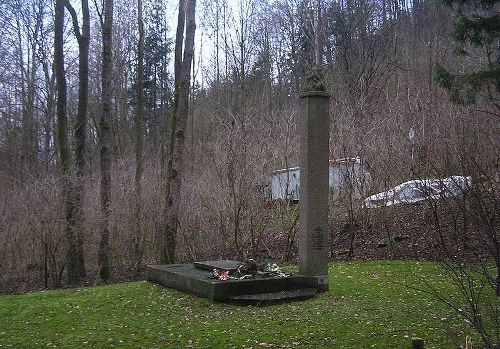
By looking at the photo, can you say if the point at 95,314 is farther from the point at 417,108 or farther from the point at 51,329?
the point at 417,108

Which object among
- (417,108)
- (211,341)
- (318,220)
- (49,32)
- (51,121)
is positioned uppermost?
(49,32)

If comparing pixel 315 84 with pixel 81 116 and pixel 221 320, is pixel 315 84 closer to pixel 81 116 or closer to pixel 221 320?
pixel 221 320

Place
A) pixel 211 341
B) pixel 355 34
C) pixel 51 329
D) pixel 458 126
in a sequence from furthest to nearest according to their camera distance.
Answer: pixel 355 34 → pixel 458 126 → pixel 51 329 → pixel 211 341

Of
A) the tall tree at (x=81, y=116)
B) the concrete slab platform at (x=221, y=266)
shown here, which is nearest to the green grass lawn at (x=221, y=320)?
the concrete slab platform at (x=221, y=266)

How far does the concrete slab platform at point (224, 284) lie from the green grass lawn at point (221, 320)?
0.17 m

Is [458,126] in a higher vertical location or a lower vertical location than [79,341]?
higher

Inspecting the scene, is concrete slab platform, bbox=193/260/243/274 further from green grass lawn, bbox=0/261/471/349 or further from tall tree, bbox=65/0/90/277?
tall tree, bbox=65/0/90/277

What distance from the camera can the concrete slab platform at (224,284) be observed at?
8.73 m

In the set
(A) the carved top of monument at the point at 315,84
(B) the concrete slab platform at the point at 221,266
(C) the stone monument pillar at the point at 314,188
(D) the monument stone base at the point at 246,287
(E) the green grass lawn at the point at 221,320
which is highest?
(A) the carved top of monument at the point at 315,84

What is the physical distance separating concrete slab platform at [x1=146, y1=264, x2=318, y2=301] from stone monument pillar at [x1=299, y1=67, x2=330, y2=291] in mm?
290

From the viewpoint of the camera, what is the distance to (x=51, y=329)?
7520 mm

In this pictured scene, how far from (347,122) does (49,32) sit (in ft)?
56.0

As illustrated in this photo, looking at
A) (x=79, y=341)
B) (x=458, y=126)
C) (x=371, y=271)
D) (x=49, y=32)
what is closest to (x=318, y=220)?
(x=371, y=271)

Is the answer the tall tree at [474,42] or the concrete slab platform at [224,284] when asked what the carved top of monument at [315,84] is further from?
the concrete slab platform at [224,284]
